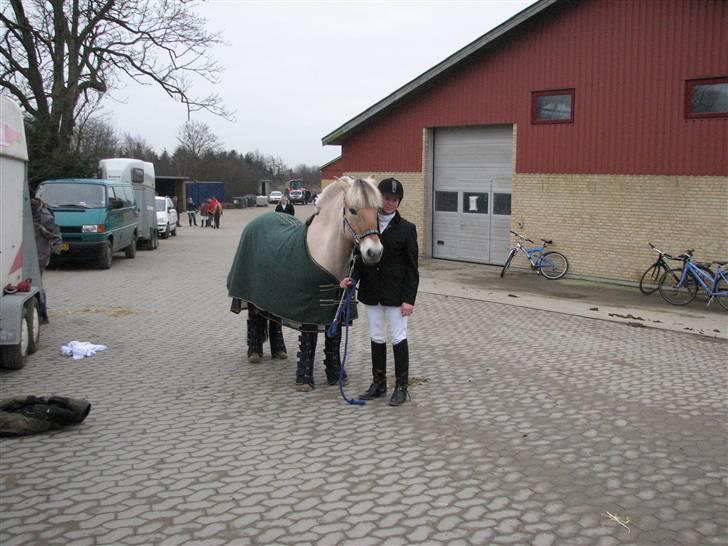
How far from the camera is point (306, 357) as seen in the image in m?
7.21

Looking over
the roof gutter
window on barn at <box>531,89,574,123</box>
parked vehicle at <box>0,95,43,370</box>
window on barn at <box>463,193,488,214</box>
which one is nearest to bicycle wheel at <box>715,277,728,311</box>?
window on barn at <box>531,89,574,123</box>

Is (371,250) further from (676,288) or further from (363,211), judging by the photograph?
(676,288)

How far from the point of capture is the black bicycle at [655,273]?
15.1m

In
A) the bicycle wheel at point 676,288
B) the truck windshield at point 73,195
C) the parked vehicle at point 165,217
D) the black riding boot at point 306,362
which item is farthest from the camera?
the parked vehicle at point 165,217

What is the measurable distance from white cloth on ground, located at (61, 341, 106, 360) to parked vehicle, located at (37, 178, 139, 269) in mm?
9860

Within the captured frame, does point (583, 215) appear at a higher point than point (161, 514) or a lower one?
higher

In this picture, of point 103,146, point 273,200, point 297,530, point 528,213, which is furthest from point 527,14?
point 273,200

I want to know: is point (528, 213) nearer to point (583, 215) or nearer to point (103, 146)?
point (583, 215)

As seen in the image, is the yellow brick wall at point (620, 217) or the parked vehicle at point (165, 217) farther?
the parked vehicle at point (165, 217)

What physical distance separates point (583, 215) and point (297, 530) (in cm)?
1462

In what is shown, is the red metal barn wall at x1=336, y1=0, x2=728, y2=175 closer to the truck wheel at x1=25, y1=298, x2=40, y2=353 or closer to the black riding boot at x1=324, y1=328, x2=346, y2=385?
the black riding boot at x1=324, y1=328, x2=346, y2=385

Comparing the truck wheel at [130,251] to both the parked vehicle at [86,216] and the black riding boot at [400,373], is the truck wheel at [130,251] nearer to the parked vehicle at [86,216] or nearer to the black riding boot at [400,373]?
the parked vehicle at [86,216]

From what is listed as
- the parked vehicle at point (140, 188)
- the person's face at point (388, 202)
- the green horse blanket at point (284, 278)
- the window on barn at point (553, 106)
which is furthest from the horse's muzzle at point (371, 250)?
the parked vehicle at point (140, 188)

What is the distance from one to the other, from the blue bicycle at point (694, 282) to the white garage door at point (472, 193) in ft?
17.5
